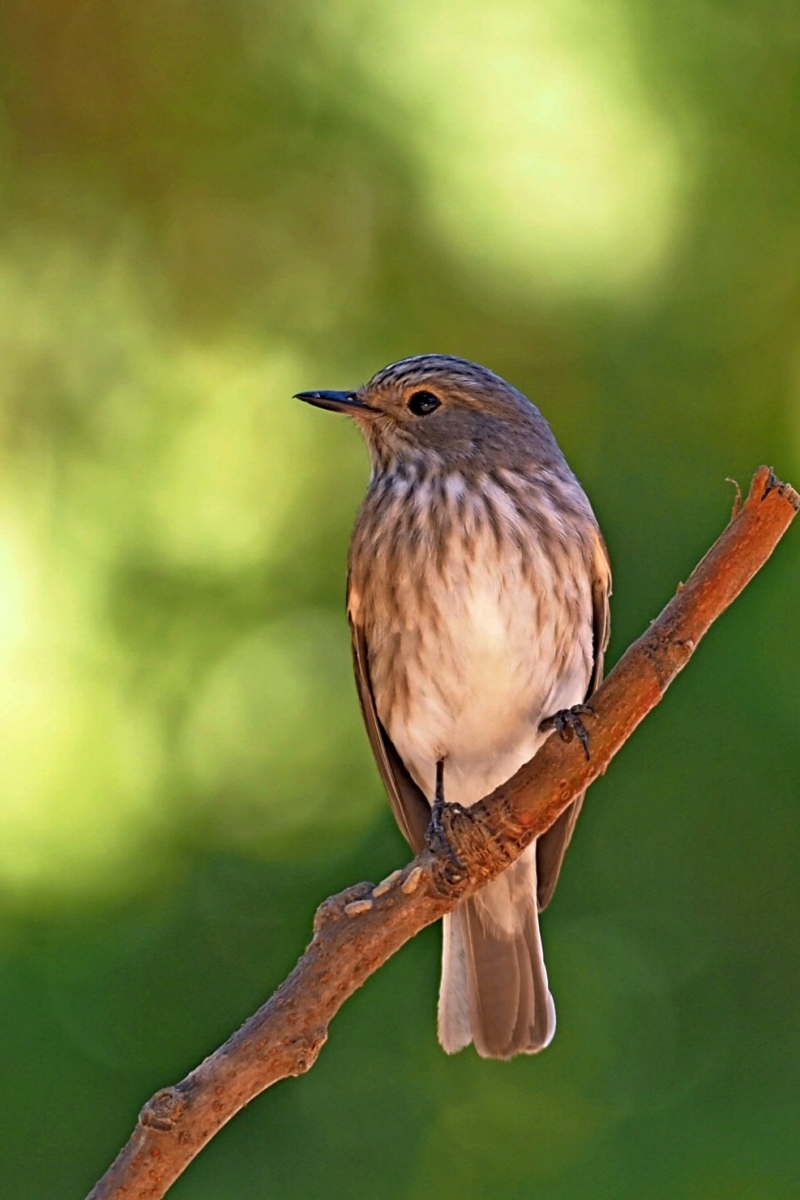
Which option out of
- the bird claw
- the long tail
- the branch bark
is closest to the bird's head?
the long tail

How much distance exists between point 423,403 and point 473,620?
0.62 meters

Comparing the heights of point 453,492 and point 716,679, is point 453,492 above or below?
above

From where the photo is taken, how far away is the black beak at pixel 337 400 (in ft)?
12.1

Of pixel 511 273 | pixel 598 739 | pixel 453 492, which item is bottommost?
pixel 598 739

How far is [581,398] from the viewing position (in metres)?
4.21

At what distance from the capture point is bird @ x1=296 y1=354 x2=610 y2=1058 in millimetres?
3430

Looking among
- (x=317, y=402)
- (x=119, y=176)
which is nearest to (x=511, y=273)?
(x=317, y=402)

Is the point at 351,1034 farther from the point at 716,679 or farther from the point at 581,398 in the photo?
the point at 581,398

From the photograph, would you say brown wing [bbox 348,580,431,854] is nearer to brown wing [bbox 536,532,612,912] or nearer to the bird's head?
brown wing [bbox 536,532,612,912]

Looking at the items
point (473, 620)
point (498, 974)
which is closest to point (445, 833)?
point (473, 620)

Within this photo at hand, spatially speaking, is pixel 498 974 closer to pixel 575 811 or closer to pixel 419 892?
pixel 575 811

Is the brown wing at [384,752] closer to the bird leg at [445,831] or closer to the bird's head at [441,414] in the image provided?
the bird's head at [441,414]

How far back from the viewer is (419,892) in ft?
8.57

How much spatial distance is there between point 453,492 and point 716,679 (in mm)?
729
